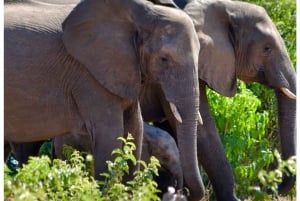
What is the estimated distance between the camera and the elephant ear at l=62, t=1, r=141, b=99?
29.9 feet

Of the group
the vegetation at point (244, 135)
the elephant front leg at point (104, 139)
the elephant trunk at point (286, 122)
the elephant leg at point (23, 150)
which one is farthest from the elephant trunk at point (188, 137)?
the elephant leg at point (23, 150)

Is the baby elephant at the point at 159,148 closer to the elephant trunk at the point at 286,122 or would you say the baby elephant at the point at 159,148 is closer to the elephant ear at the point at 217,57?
the elephant ear at the point at 217,57

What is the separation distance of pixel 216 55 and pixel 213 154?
82 centimetres

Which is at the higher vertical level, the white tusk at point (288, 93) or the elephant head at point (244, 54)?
the elephant head at point (244, 54)

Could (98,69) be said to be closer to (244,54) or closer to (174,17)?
(174,17)

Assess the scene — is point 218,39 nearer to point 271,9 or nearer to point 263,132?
point 263,132

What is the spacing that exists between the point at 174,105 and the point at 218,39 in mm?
1772

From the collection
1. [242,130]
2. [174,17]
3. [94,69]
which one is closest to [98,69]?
[94,69]

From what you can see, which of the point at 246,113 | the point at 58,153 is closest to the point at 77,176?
the point at 58,153

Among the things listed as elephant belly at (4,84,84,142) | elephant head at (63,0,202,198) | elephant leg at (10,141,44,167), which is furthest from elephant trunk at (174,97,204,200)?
elephant leg at (10,141,44,167)

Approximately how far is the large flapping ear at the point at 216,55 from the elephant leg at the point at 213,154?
20 centimetres

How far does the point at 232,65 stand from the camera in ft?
34.9

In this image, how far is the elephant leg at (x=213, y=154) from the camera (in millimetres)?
10547

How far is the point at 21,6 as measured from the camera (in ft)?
30.7
